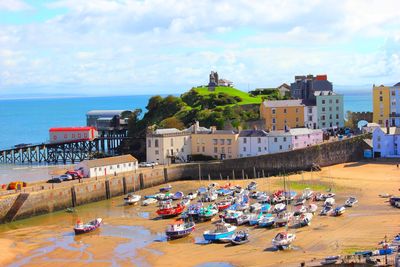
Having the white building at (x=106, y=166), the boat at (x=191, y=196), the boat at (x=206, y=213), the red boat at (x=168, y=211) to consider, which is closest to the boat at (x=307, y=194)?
the boat at (x=206, y=213)

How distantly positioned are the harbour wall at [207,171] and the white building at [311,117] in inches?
469

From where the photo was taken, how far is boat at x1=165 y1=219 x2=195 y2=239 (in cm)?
4294

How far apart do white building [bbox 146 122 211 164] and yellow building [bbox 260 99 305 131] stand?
44.0ft

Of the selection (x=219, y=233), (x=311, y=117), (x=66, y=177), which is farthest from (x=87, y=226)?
(x=311, y=117)

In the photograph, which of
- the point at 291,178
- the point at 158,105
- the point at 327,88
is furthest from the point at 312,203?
the point at 158,105

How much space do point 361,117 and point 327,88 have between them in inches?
254

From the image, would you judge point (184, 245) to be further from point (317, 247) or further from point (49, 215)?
point (49, 215)

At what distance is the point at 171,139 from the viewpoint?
71.8 metres

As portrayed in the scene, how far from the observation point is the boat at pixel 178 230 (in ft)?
141

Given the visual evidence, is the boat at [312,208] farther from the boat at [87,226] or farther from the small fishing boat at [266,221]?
the boat at [87,226]

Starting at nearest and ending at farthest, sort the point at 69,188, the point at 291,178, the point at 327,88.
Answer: the point at 69,188
the point at 291,178
the point at 327,88

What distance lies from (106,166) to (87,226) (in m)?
18.6

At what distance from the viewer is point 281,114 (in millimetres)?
82188

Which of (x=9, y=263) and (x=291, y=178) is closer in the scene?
(x=9, y=263)
